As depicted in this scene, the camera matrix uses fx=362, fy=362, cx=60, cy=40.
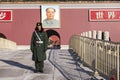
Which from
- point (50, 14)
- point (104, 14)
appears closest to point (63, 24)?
point (50, 14)

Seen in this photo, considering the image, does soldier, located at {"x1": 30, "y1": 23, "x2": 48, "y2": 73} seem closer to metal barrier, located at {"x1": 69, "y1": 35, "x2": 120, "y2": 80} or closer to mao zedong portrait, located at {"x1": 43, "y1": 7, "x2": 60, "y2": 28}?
metal barrier, located at {"x1": 69, "y1": 35, "x2": 120, "y2": 80}

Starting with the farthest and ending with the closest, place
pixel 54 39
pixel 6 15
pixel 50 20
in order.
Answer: pixel 54 39
pixel 50 20
pixel 6 15

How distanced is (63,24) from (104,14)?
212 inches

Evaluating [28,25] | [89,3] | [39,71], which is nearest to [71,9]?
[89,3]

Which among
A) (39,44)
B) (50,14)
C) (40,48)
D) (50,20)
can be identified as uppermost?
(50,14)

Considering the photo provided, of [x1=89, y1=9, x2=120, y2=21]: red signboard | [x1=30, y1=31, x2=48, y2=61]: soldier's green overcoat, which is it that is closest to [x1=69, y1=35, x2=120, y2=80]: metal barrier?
[x1=30, y1=31, x2=48, y2=61]: soldier's green overcoat

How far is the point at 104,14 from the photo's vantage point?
46.1 metres

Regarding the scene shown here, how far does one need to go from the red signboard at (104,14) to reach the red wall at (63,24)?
0.51m

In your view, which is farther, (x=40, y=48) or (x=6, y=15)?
(x=6, y=15)

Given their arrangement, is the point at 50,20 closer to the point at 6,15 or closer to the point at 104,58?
the point at 6,15

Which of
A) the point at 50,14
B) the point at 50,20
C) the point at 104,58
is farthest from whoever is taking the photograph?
the point at 50,14

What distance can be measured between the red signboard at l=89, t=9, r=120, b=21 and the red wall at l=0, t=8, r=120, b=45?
1.68 feet

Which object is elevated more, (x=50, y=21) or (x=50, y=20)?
(x=50, y=20)

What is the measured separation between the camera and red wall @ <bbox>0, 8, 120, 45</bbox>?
45.5 metres
